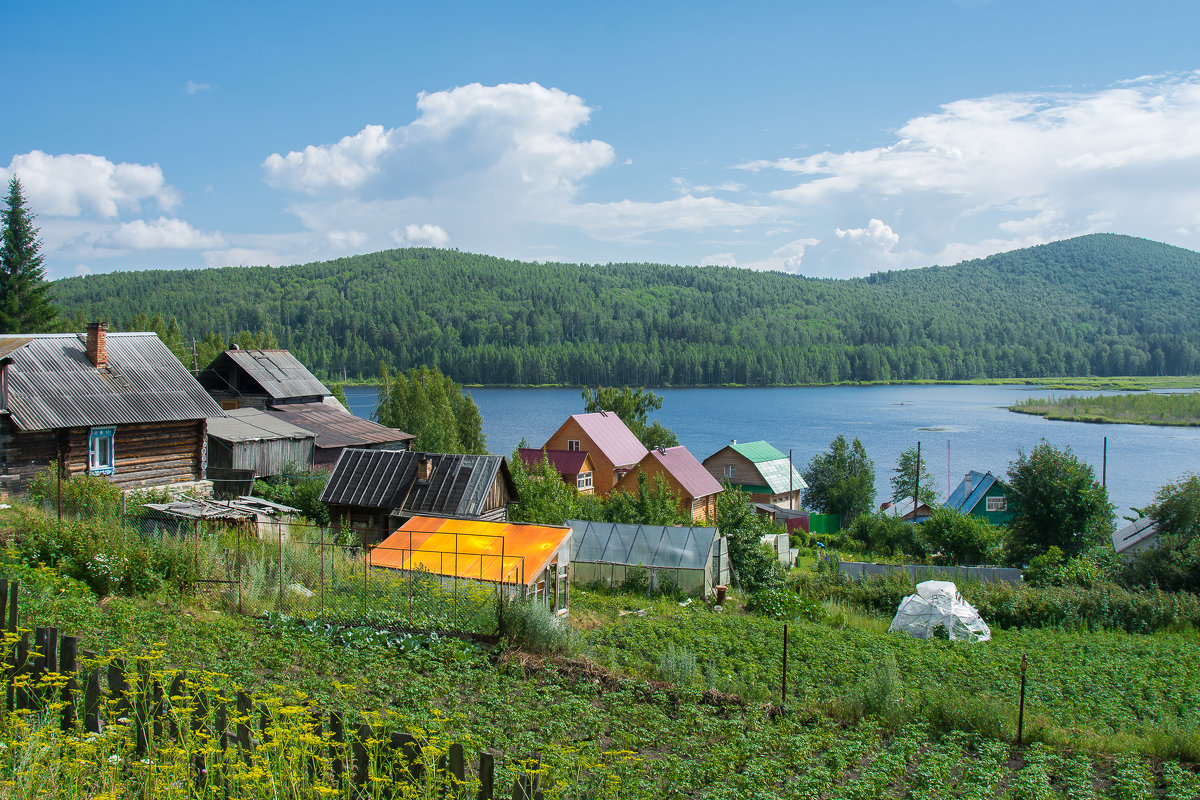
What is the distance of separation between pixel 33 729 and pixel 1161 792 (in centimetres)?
995

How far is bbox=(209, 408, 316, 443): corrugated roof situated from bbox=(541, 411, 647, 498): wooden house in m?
15.9

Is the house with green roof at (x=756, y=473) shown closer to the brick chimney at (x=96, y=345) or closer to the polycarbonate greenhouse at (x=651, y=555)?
the polycarbonate greenhouse at (x=651, y=555)

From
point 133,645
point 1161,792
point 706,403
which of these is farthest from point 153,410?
point 706,403

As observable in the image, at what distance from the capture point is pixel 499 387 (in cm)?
16300

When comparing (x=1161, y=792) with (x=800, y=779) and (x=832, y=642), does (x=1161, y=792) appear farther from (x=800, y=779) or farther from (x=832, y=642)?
(x=832, y=642)

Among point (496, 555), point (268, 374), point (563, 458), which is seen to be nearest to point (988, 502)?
point (563, 458)

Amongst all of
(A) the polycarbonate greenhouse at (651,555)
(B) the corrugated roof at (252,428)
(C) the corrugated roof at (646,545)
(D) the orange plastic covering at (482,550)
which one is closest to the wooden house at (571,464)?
(B) the corrugated roof at (252,428)

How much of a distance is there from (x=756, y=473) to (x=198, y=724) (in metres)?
52.3

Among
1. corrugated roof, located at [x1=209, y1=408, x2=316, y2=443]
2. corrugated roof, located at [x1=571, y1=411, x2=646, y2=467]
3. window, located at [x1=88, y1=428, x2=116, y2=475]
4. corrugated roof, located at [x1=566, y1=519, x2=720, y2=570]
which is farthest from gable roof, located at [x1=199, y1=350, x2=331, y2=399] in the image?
corrugated roof, located at [x1=566, y1=519, x2=720, y2=570]

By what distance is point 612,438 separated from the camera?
160ft

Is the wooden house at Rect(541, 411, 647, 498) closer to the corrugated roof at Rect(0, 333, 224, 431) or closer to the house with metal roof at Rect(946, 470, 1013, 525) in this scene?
the house with metal roof at Rect(946, 470, 1013, 525)

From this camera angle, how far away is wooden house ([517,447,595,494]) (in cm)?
4391

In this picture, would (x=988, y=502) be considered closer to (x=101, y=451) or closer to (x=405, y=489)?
(x=405, y=489)

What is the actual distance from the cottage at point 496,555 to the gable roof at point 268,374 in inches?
917
